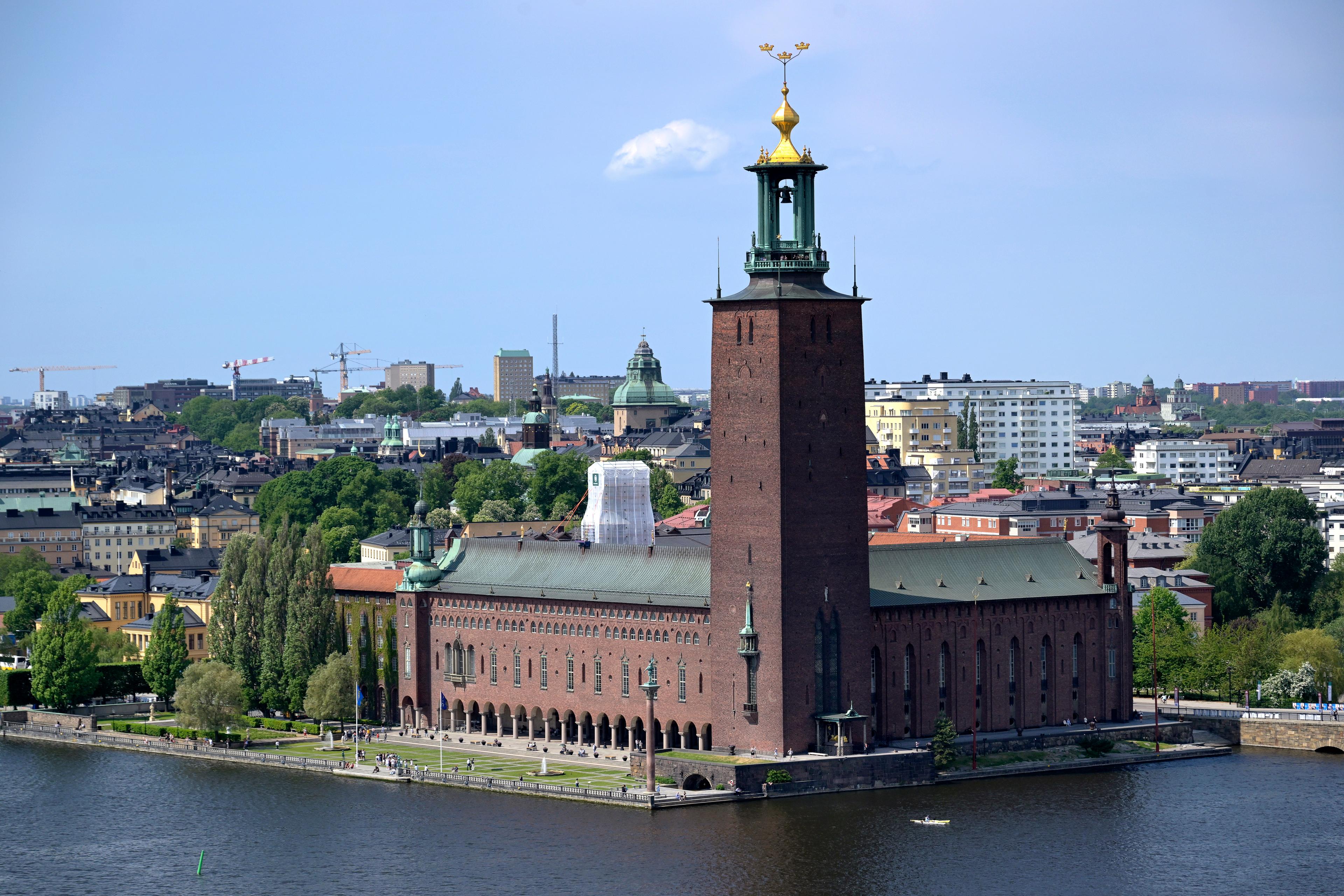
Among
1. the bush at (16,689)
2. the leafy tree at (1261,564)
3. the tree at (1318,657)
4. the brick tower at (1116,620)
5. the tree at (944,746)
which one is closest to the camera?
the tree at (944,746)

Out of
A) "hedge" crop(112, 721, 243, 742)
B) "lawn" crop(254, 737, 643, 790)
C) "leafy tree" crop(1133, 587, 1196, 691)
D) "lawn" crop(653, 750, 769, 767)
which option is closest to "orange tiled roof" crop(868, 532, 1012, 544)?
"leafy tree" crop(1133, 587, 1196, 691)

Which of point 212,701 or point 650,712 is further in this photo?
point 212,701

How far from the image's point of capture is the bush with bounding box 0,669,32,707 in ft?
476

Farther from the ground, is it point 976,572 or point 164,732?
point 976,572

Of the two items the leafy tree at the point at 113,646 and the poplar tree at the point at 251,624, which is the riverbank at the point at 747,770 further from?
the leafy tree at the point at 113,646

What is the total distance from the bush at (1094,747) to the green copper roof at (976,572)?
305 inches

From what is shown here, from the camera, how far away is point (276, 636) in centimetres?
13575

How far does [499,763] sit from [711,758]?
12.5 meters

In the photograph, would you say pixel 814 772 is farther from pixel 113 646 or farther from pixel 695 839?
pixel 113 646

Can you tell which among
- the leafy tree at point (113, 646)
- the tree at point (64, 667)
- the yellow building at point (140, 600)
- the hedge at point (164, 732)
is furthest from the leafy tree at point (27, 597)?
the hedge at point (164, 732)

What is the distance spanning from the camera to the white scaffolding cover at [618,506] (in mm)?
147500

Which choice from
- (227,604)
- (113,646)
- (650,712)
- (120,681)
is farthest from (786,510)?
(113,646)

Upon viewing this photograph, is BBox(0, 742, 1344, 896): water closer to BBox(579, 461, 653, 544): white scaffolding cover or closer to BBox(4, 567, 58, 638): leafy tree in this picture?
BBox(579, 461, 653, 544): white scaffolding cover

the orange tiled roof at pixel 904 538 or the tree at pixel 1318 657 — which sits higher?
the orange tiled roof at pixel 904 538
